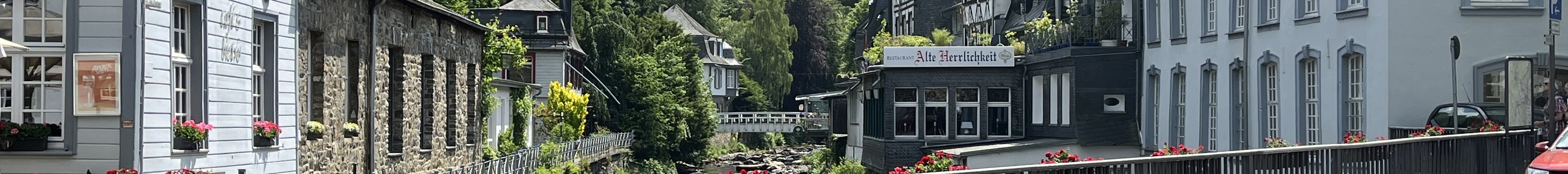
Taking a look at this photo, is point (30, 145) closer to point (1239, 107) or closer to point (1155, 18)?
point (1239, 107)

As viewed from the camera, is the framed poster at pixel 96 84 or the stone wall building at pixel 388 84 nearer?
the framed poster at pixel 96 84

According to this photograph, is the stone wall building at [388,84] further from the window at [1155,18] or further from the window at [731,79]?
the window at [731,79]

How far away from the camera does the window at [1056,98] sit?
38.3 meters

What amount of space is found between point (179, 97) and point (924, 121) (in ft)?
67.4

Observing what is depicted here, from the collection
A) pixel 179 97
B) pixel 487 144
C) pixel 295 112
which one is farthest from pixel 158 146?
pixel 487 144

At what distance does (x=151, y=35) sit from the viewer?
1905 cm

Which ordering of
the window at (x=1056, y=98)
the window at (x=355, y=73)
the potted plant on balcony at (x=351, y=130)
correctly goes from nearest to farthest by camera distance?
1. the potted plant on balcony at (x=351, y=130)
2. the window at (x=355, y=73)
3. the window at (x=1056, y=98)

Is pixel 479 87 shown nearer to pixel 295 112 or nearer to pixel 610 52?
pixel 295 112

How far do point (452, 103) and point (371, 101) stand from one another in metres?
5.98

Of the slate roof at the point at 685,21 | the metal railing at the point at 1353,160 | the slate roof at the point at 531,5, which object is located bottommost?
the metal railing at the point at 1353,160

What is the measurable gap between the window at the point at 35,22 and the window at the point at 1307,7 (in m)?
14.1

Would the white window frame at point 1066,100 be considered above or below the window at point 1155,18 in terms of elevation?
below

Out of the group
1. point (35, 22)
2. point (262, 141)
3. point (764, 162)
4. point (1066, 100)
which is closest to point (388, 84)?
point (262, 141)

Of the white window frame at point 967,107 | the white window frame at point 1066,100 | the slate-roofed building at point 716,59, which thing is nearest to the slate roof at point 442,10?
the white window frame at point 967,107
